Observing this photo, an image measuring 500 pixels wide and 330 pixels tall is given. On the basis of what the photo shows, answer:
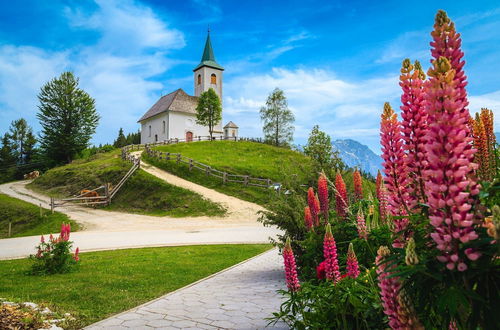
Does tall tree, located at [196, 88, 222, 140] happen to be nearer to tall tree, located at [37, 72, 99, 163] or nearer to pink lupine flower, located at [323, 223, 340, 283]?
tall tree, located at [37, 72, 99, 163]

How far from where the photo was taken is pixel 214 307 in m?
5.68

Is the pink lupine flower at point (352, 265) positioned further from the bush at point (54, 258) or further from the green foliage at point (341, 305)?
the bush at point (54, 258)

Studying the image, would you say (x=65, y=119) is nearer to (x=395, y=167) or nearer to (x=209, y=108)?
(x=209, y=108)

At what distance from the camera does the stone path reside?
490 cm

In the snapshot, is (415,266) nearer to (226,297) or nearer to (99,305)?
(226,297)

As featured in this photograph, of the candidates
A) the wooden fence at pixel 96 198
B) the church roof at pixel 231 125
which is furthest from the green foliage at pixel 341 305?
the church roof at pixel 231 125

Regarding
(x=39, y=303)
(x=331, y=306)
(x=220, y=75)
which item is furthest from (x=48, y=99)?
(x=331, y=306)

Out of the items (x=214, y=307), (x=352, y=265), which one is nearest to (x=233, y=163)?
(x=214, y=307)

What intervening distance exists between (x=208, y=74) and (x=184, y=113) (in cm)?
1035

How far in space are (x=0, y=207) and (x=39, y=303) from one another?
1125 inches

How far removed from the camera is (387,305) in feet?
5.50

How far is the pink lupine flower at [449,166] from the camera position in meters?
1.31

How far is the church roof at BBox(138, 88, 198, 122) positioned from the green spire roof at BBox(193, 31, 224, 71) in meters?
6.81

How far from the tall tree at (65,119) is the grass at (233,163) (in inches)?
685
